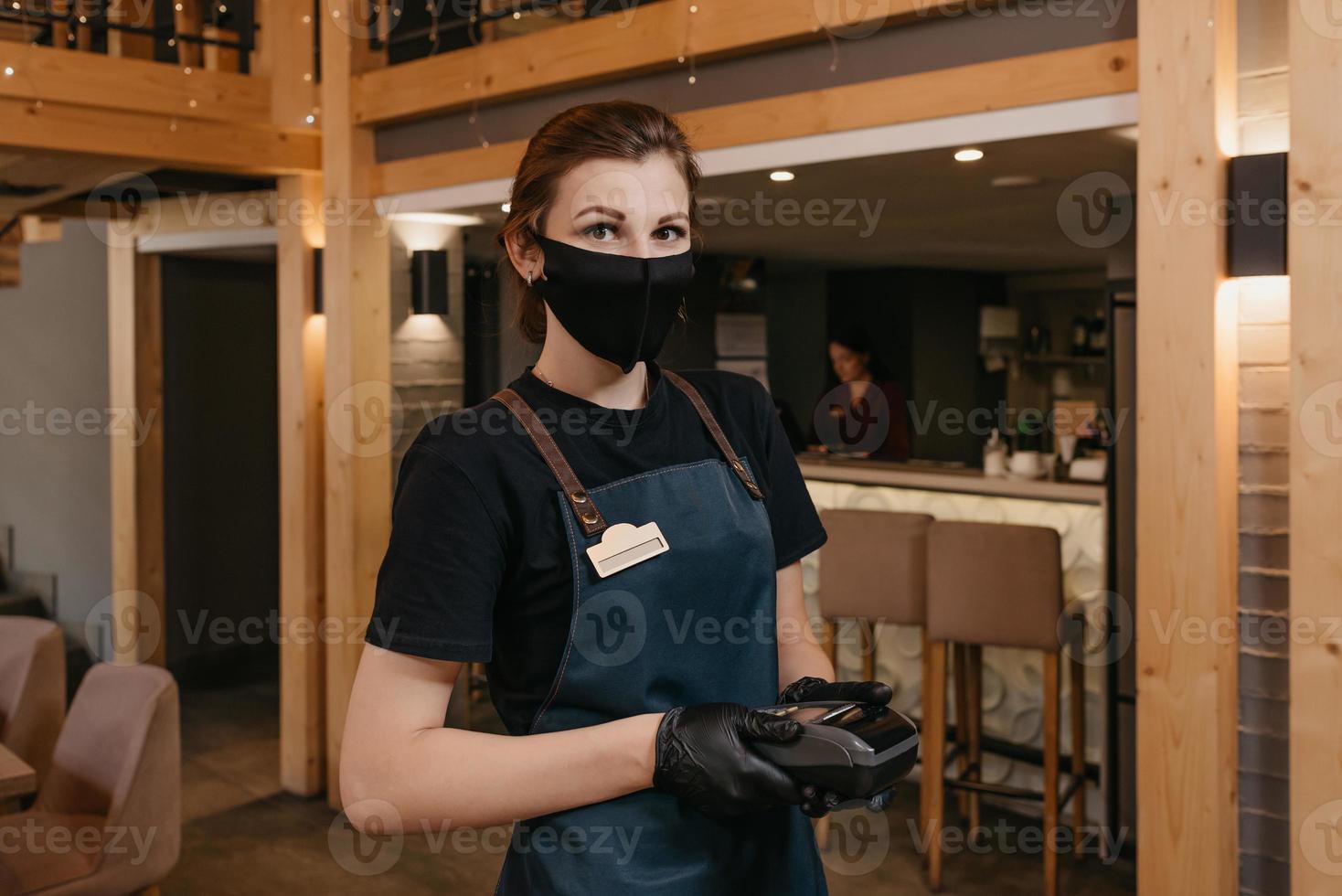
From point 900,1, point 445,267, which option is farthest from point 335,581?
point 900,1

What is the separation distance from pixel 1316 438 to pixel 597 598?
1.78m

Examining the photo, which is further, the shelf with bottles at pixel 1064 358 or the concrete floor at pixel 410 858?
the shelf with bottles at pixel 1064 358

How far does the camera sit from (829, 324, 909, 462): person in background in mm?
5711

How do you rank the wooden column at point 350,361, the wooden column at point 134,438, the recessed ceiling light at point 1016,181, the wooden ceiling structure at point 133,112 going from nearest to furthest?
the recessed ceiling light at point 1016,181 < the wooden ceiling structure at point 133,112 < the wooden column at point 350,361 < the wooden column at point 134,438

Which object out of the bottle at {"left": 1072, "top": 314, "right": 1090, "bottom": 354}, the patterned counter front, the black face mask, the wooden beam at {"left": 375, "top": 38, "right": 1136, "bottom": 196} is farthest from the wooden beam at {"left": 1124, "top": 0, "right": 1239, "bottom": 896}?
the bottle at {"left": 1072, "top": 314, "right": 1090, "bottom": 354}

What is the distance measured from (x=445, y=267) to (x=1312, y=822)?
3661mm

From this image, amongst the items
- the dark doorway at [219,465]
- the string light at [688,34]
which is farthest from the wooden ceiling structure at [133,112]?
the string light at [688,34]

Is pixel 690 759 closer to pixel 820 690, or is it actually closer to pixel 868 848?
pixel 820 690

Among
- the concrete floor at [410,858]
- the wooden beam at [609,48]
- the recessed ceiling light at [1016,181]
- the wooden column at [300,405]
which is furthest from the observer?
the wooden column at [300,405]

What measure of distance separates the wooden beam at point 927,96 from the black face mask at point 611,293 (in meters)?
1.51

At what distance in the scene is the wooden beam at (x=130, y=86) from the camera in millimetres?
3965

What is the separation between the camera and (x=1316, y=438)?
2334mm

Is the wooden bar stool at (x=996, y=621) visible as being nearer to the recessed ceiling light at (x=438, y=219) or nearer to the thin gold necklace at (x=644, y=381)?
the recessed ceiling light at (x=438, y=219)

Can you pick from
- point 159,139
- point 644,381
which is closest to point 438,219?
point 159,139
